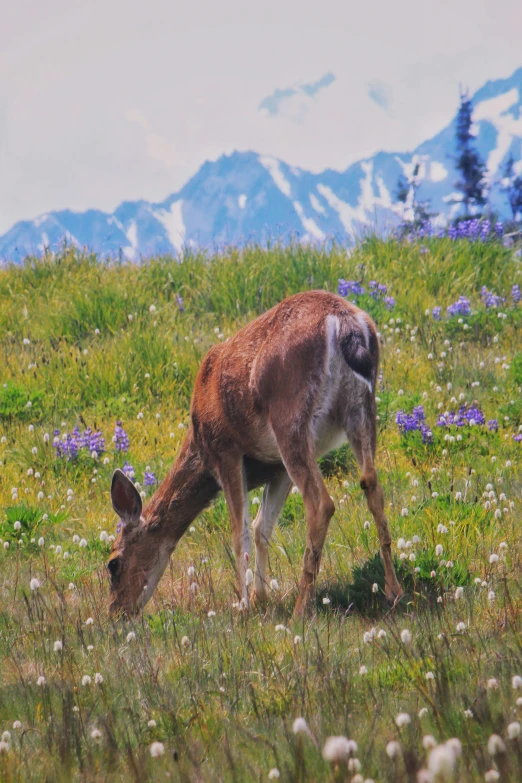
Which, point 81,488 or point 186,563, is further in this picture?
point 81,488

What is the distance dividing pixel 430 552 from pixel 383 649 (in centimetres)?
133

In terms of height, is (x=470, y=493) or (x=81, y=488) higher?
(x=470, y=493)

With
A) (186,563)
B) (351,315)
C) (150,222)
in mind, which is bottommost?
Result: (150,222)

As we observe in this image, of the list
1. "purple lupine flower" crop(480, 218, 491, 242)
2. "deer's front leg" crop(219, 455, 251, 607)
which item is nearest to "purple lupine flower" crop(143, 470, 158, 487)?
"deer's front leg" crop(219, 455, 251, 607)

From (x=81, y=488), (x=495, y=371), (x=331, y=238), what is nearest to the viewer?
(x=81, y=488)

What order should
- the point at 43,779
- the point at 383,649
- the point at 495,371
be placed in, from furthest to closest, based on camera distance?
the point at 495,371, the point at 383,649, the point at 43,779

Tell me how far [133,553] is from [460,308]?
521 cm

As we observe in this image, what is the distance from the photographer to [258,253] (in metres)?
11.4

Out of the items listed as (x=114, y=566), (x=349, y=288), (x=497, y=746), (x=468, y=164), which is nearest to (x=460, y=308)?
(x=349, y=288)

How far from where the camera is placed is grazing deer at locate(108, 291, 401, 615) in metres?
5.07

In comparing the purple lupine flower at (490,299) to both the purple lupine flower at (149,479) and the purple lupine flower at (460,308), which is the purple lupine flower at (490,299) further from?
the purple lupine flower at (149,479)

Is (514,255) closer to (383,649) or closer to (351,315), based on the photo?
(351,315)

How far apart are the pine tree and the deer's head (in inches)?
877

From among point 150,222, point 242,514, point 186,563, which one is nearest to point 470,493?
point 242,514
